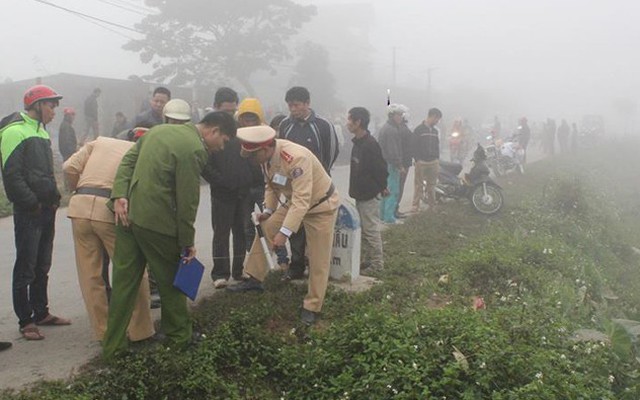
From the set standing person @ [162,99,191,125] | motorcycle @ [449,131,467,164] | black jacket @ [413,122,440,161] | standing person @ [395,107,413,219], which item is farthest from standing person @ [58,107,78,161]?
motorcycle @ [449,131,467,164]

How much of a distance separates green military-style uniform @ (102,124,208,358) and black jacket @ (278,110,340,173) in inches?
77.1

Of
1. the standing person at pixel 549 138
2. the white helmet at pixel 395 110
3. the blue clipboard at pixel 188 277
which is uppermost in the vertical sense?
the white helmet at pixel 395 110

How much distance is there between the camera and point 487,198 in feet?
37.2

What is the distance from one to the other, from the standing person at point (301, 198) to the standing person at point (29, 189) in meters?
1.52

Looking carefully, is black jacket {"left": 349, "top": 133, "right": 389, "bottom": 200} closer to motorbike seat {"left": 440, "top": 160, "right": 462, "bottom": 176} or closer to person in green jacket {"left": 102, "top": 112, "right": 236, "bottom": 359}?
person in green jacket {"left": 102, "top": 112, "right": 236, "bottom": 359}

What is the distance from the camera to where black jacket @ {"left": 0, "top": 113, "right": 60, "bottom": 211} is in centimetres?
452

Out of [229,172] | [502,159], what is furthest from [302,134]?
[502,159]

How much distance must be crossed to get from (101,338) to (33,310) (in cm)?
100

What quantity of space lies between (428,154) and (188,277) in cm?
730

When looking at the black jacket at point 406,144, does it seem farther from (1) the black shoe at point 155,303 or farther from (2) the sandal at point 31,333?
(2) the sandal at point 31,333

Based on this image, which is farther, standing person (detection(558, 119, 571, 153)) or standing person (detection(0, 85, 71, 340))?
standing person (detection(558, 119, 571, 153))

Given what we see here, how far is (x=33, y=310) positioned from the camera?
5094 mm

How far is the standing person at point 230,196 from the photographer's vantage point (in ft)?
18.4

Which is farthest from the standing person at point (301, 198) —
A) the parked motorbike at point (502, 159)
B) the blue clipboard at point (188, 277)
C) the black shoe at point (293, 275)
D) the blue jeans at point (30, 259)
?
the parked motorbike at point (502, 159)
